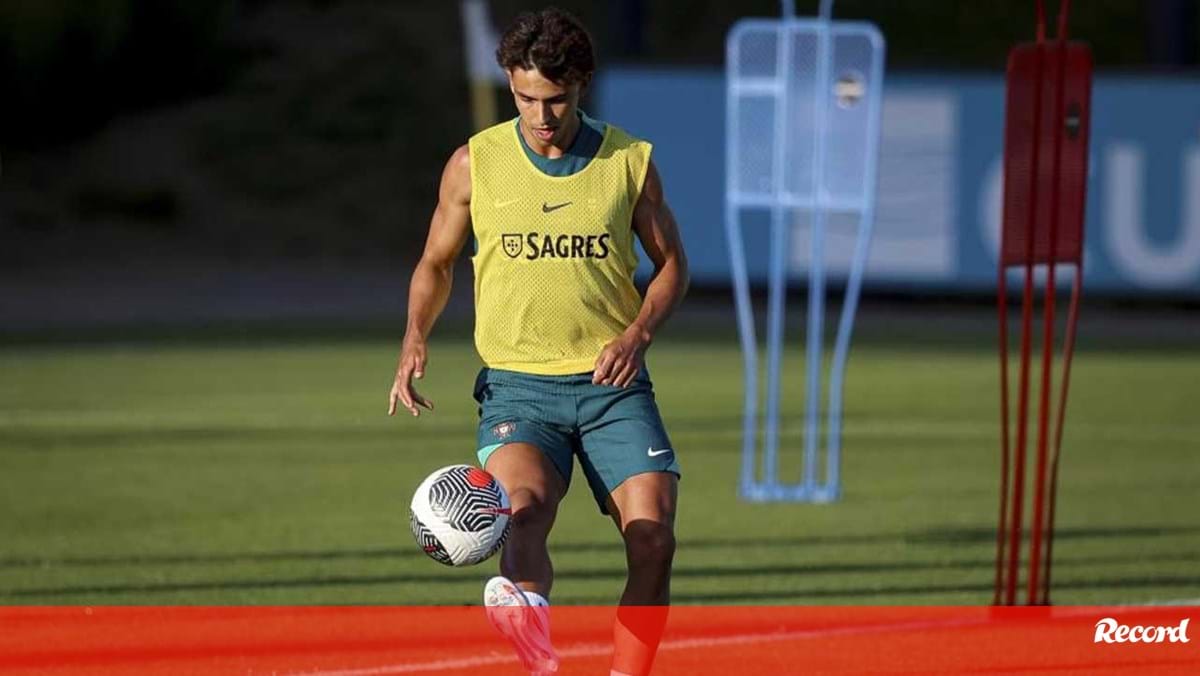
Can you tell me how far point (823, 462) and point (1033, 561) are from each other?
647 cm

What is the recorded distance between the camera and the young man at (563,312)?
23.1 feet

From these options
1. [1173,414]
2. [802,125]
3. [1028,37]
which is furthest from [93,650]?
[1028,37]

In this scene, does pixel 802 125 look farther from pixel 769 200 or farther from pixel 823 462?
pixel 823 462

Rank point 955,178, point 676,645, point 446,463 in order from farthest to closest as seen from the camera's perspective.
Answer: point 955,178 → point 446,463 → point 676,645

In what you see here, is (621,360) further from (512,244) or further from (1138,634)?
(1138,634)

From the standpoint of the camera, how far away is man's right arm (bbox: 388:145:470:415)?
7.23 meters

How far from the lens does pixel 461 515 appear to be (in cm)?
685

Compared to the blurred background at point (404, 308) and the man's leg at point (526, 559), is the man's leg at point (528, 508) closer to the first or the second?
the man's leg at point (526, 559)

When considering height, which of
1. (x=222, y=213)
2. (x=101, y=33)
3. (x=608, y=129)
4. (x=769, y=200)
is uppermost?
(x=608, y=129)

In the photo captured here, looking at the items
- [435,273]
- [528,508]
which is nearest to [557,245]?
[435,273]

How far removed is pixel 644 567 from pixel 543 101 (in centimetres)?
143

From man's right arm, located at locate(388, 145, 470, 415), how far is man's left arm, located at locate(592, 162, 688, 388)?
55 centimetres

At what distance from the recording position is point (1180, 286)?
27.0 metres

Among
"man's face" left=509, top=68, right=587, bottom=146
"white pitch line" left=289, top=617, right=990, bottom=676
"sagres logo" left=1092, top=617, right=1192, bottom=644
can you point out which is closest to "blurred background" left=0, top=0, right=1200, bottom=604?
"white pitch line" left=289, top=617, right=990, bottom=676
